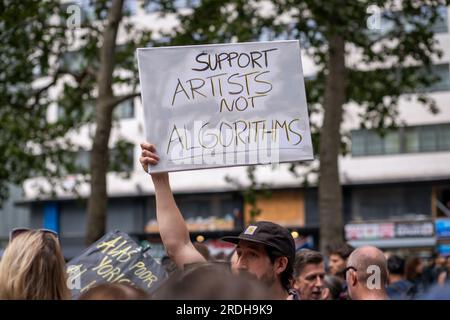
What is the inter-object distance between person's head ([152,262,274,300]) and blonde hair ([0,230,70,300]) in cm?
74

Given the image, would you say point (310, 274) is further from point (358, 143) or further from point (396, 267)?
point (358, 143)

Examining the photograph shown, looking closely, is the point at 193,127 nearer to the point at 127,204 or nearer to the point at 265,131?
the point at 265,131

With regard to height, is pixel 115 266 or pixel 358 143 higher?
pixel 358 143

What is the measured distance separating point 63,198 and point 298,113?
3513 cm

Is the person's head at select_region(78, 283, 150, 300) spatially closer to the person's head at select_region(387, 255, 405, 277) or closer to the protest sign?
the protest sign

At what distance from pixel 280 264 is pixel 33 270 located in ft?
5.24

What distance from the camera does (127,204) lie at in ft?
124

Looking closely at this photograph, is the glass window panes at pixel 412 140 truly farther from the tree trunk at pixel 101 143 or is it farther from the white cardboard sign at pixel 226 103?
the white cardboard sign at pixel 226 103

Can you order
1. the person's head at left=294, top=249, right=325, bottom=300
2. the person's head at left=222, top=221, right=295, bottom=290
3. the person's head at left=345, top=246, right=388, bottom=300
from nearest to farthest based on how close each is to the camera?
the person's head at left=222, top=221, right=295, bottom=290 < the person's head at left=345, top=246, right=388, bottom=300 < the person's head at left=294, top=249, right=325, bottom=300

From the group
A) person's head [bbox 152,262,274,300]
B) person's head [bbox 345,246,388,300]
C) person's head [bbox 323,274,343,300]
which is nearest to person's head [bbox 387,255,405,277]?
person's head [bbox 323,274,343,300]

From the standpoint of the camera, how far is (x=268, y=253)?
4387mm

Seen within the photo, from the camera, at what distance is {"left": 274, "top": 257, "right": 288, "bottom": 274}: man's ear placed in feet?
14.3

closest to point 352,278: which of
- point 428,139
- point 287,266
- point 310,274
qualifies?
point 287,266
